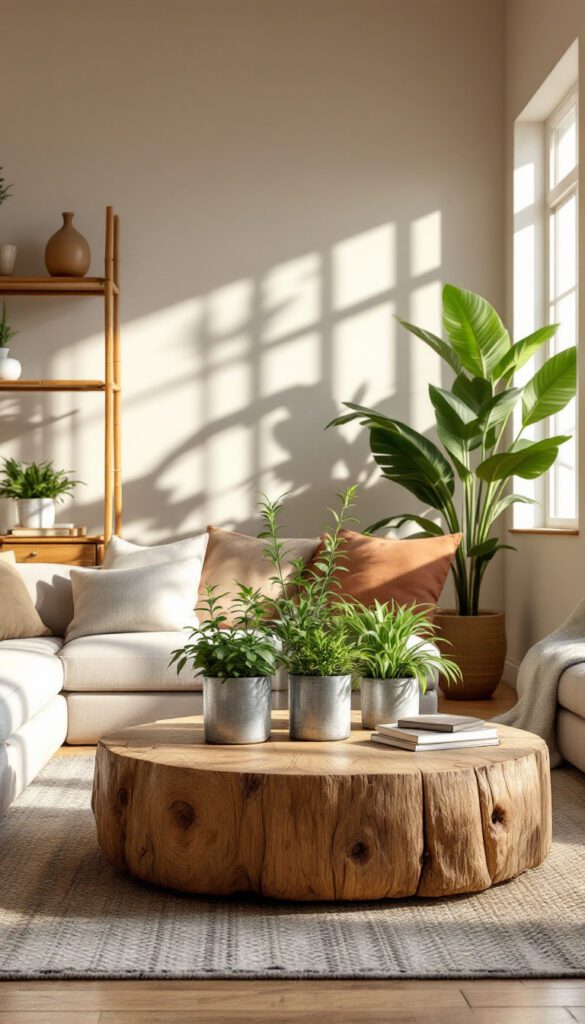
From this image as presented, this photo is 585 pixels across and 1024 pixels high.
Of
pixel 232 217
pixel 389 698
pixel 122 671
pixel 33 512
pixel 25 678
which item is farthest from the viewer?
pixel 232 217

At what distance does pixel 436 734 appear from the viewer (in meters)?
2.64

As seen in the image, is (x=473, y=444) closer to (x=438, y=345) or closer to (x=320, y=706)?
(x=438, y=345)

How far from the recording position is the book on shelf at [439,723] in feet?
8.75

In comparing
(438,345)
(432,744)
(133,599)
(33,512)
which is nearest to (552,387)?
(438,345)

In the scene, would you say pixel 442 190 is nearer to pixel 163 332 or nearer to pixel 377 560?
pixel 163 332

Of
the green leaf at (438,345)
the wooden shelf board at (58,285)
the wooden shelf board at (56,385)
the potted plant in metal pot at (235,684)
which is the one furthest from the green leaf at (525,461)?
the potted plant in metal pot at (235,684)

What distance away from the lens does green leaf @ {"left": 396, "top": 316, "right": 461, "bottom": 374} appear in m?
5.39

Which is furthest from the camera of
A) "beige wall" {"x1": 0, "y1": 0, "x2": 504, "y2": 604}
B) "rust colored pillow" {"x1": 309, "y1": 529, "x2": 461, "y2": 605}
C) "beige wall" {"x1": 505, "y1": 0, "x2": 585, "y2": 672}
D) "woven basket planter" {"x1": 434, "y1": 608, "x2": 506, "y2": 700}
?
"beige wall" {"x1": 0, "y1": 0, "x2": 504, "y2": 604}

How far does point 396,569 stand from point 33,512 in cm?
193

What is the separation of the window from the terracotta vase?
90.1 inches

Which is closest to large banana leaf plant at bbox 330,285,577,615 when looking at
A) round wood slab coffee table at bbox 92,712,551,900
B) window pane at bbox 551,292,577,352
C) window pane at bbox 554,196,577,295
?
window pane at bbox 551,292,577,352

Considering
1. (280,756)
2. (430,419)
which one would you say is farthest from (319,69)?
(280,756)

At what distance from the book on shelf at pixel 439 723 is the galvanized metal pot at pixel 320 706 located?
0.14m

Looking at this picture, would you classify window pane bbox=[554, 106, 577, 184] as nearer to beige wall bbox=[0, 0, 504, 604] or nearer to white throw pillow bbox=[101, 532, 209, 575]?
beige wall bbox=[0, 0, 504, 604]
